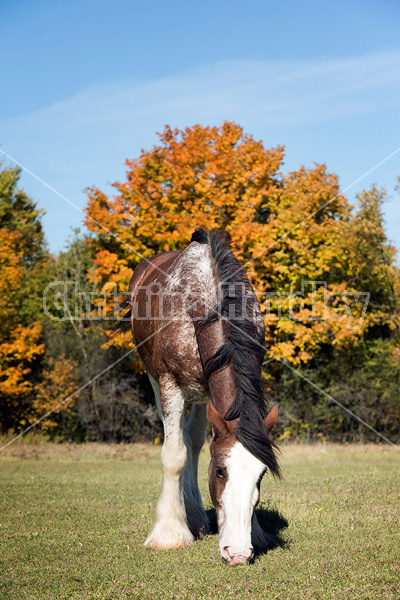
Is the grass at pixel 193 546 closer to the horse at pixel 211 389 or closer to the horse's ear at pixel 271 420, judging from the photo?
the horse at pixel 211 389

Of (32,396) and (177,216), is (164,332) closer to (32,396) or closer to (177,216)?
(177,216)

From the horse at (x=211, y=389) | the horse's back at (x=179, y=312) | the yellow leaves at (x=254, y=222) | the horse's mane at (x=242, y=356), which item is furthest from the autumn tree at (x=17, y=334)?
the horse's mane at (x=242, y=356)

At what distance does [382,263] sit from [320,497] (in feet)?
34.7

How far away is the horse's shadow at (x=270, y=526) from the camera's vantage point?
17.7 ft

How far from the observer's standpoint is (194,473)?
6820mm

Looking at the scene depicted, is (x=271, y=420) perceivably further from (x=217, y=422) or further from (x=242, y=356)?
(x=242, y=356)

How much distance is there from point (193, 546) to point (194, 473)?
1264 mm

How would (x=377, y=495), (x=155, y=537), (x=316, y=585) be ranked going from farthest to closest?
1. (x=377, y=495)
2. (x=155, y=537)
3. (x=316, y=585)

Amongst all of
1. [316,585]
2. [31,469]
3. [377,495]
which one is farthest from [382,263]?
[316,585]

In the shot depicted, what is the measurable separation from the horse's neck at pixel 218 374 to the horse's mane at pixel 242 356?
0.18 ft

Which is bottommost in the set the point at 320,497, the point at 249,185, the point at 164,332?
the point at 320,497

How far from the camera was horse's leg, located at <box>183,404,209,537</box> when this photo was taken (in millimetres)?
6223

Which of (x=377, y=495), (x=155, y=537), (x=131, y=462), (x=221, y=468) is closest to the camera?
(x=221, y=468)

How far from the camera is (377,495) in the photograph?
24.8ft
